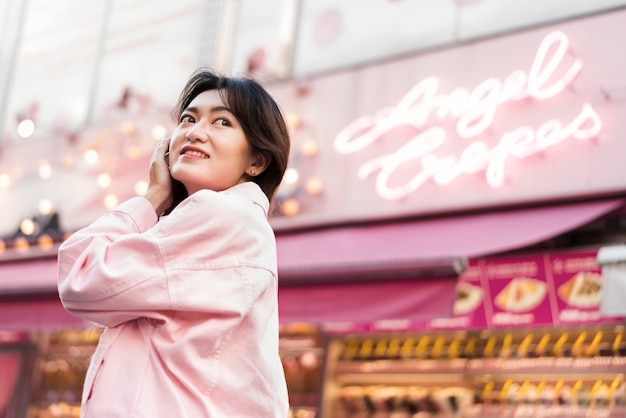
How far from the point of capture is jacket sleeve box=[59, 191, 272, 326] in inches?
66.4

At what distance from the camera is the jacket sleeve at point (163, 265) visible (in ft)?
5.53

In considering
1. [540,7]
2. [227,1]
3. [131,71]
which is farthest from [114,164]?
[540,7]

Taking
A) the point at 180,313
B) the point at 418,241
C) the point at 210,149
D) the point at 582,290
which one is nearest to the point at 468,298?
the point at 418,241

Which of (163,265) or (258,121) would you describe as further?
(258,121)

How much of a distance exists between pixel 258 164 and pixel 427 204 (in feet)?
16.5

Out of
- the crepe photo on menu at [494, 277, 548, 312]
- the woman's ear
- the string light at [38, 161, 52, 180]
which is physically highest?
the woman's ear

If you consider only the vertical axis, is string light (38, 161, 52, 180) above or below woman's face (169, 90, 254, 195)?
below

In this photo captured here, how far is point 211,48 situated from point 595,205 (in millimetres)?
4539

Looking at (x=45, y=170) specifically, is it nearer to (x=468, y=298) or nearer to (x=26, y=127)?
(x=26, y=127)

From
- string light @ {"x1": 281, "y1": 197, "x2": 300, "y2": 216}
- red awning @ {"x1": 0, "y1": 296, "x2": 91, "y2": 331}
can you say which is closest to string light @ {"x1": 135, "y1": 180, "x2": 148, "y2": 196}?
string light @ {"x1": 281, "y1": 197, "x2": 300, "y2": 216}

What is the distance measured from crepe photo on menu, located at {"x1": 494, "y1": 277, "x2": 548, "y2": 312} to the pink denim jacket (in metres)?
4.57

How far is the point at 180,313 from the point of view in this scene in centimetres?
172

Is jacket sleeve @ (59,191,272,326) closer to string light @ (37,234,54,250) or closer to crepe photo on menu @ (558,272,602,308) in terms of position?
crepe photo on menu @ (558,272,602,308)

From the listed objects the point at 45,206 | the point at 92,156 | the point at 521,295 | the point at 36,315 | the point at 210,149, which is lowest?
the point at 36,315
